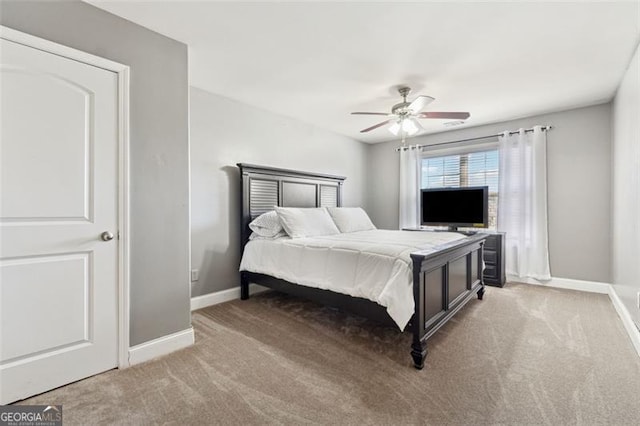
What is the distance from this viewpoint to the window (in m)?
4.47

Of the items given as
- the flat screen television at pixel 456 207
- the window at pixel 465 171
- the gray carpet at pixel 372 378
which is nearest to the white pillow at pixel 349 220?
the flat screen television at pixel 456 207

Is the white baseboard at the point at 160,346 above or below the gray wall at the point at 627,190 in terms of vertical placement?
below

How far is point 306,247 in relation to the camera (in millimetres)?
2754

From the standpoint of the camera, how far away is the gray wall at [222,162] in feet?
10.4

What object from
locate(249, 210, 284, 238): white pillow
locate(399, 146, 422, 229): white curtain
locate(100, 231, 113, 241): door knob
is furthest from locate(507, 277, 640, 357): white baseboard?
locate(100, 231, 113, 241): door knob

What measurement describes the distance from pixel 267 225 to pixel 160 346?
1.58 metres

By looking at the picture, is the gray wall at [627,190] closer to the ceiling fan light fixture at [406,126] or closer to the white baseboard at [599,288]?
the white baseboard at [599,288]

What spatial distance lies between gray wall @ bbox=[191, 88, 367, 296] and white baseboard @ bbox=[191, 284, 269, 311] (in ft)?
0.19

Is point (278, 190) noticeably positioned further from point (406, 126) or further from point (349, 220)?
point (406, 126)

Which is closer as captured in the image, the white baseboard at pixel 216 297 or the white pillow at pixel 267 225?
the white baseboard at pixel 216 297

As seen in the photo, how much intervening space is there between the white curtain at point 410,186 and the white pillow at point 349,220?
1210mm

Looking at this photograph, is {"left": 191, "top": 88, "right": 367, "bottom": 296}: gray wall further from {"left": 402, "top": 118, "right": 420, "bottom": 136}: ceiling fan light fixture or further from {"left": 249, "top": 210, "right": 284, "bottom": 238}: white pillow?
{"left": 402, "top": 118, "right": 420, "bottom": 136}: ceiling fan light fixture

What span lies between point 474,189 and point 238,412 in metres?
4.11

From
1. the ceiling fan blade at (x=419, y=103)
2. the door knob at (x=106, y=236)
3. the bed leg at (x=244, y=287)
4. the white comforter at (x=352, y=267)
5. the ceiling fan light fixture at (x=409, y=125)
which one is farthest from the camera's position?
the bed leg at (x=244, y=287)
